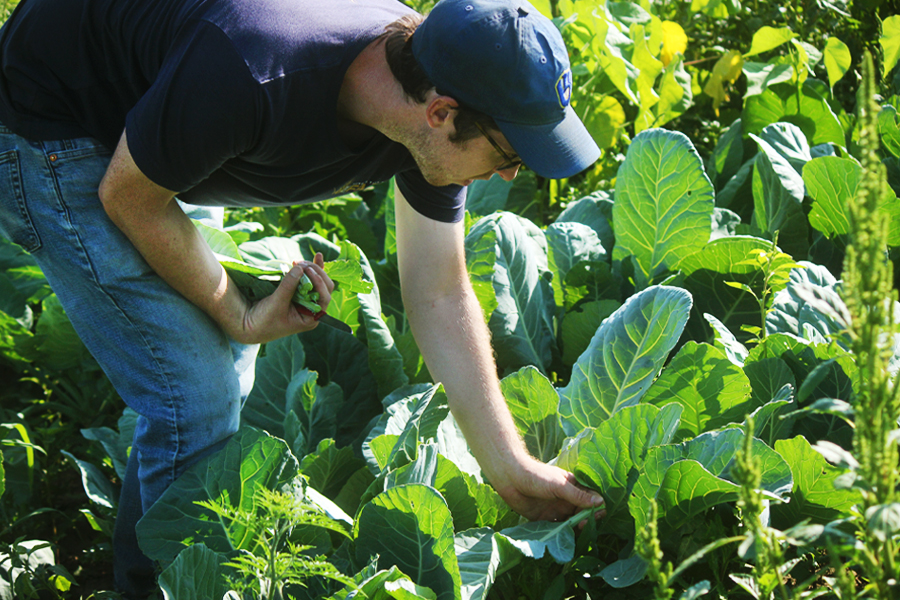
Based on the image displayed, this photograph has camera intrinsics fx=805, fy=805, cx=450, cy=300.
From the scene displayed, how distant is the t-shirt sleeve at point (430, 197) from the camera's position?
1986 mm

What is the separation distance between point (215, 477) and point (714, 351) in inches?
47.6

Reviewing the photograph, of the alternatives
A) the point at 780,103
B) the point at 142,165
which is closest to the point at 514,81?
the point at 142,165

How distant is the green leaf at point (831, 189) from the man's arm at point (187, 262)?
1616mm

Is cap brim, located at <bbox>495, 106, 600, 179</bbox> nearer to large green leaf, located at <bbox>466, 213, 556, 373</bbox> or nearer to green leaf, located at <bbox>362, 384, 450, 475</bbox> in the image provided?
green leaf, located at <bbox>362, 384, 450, 475</bbox>

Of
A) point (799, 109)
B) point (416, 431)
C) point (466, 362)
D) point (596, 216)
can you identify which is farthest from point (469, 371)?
point (799, 109)

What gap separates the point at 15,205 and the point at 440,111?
96 centimetres

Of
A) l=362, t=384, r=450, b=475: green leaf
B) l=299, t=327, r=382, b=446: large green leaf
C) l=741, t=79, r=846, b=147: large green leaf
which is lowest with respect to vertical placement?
l=299, t=327, r=382, b=446: large green leaf

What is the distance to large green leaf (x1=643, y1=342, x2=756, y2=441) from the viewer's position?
1.89 m

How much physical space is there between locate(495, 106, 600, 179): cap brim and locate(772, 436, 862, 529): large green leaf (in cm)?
74

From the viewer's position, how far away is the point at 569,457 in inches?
77.0

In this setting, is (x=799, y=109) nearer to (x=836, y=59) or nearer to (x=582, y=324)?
(x=836, y=59)

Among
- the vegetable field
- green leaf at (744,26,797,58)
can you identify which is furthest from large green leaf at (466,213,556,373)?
green leaf at (744,26,797,58)

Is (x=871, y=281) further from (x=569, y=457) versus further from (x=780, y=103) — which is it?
(x=780, y=103)

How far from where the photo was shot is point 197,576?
1666 mm
